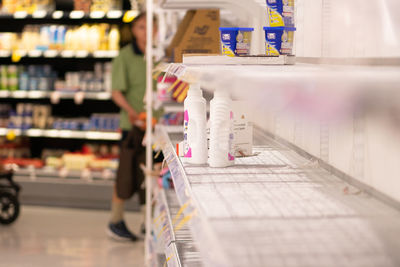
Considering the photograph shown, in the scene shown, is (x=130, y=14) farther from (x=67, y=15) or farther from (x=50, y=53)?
(x=50, y=53)

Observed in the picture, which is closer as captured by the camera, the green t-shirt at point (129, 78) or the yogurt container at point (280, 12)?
the yogurt container at point (280, 12)

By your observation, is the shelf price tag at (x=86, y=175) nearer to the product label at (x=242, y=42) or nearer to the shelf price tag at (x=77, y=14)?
the shelf price tag at (x=77, y=14)

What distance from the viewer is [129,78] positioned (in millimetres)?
5492

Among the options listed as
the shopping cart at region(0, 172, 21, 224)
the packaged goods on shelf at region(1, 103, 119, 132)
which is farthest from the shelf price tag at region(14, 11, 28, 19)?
the shopping cart at region(0, 172, 21, 224)

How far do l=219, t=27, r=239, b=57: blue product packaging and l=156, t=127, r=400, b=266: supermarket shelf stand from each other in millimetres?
571

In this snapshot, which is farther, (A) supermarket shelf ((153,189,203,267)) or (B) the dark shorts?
Answer: (B) the dark shorts

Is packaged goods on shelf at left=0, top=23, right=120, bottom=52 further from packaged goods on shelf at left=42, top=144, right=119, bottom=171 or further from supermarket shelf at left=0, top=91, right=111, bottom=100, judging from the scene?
packaged goods on shelf at left=42, top=144, right=119, bottom=171

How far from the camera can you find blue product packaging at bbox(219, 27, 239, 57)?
2.31 meters

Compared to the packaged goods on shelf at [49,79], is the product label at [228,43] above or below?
above

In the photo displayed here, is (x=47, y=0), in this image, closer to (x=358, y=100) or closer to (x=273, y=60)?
(x=273, y=60)

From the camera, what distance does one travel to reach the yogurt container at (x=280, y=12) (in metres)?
2.21

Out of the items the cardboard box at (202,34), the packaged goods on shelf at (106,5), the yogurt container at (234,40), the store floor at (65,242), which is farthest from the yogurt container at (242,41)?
the packaged goods on shelf at (106,5)

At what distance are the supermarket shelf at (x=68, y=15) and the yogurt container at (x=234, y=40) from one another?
4375 mm

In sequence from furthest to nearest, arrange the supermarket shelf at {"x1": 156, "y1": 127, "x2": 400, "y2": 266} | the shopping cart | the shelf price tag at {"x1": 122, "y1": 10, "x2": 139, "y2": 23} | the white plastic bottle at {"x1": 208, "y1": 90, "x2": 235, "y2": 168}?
the shelf price tag at {"x1": 122, "y1": 10, "x2": 139, "y2": 23} < the shopping cart < the white plastic bottle at {"x1": 208, "y1": 90, "x2": 235, "y2": 168} < the supermarket shelf at {"x1": 156, "y1": 127, "x2": 400, "y2": 266}
